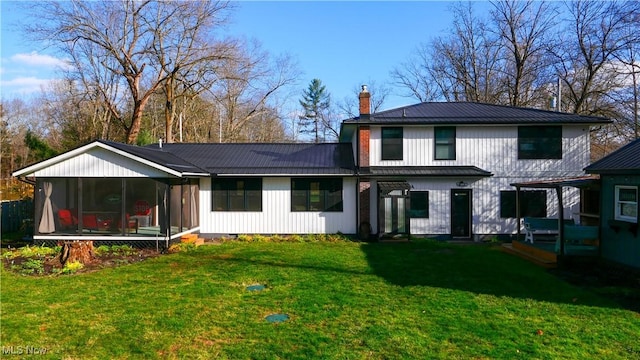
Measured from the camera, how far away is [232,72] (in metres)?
29.1

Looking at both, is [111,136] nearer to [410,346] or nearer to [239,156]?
[239,156]

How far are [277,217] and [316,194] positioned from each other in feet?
6.04

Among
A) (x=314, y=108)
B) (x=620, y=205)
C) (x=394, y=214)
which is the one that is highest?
(x=314, y=108)

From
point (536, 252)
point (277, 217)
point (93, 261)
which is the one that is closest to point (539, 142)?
point (536, 252)

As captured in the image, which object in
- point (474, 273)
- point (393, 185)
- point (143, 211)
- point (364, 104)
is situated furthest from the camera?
point (364, 104)

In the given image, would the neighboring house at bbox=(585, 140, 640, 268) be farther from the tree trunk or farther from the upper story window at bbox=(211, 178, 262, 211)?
the tree trunk

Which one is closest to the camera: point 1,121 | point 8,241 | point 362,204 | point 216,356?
point 216,356

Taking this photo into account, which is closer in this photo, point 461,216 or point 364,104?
point 461,216

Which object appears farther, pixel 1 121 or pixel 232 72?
pixel 1 121

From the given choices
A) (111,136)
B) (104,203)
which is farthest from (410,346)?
(111,136)

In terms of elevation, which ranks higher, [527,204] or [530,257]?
[527,204]

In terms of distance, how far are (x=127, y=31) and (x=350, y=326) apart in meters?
25.0

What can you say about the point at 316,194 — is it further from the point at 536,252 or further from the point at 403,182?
the point at 536,252

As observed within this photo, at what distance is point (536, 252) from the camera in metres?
11.5
